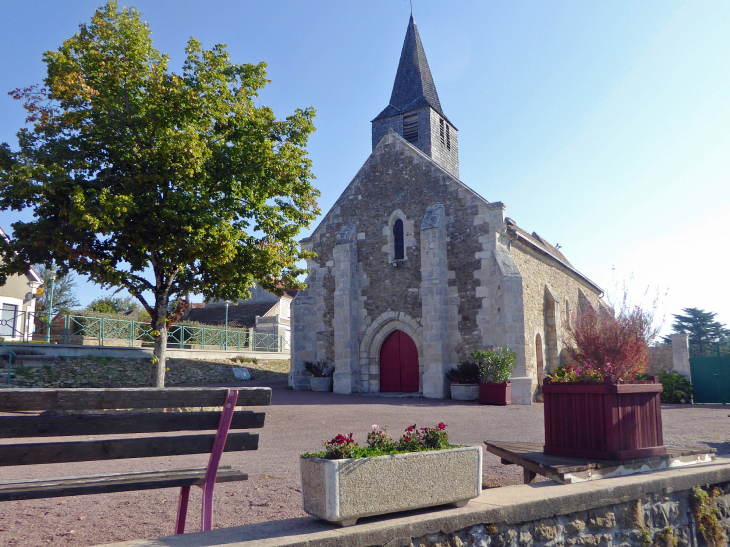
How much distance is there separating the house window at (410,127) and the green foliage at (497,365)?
1160 centimetres

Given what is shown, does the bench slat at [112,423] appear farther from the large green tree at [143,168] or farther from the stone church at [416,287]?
the stone church at [416,287]

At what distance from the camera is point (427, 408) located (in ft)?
45.1

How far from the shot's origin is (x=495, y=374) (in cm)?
1553

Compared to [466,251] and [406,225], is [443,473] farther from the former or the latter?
[406,225]

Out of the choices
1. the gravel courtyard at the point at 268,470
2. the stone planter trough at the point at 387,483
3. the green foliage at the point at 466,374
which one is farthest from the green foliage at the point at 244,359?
the stone planter trough at the point at 387,483

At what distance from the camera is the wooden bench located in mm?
2641

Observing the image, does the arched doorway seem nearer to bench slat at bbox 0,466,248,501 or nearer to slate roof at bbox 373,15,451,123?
slate roof at bbox 373,15,451,123

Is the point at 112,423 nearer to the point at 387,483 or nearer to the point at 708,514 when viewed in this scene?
the point at 387,483

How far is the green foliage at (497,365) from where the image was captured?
15.5 meters

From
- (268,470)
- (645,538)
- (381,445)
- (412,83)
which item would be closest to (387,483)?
(381,445)

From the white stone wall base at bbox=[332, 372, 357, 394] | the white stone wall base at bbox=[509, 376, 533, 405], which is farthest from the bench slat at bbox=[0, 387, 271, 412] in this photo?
the white stone wall base at bbox=[332, 372, 357, 394]

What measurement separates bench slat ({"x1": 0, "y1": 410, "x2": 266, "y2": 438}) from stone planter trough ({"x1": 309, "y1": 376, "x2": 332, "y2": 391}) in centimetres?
1544

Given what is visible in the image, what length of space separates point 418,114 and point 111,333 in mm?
15387

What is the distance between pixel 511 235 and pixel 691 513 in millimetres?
13453
